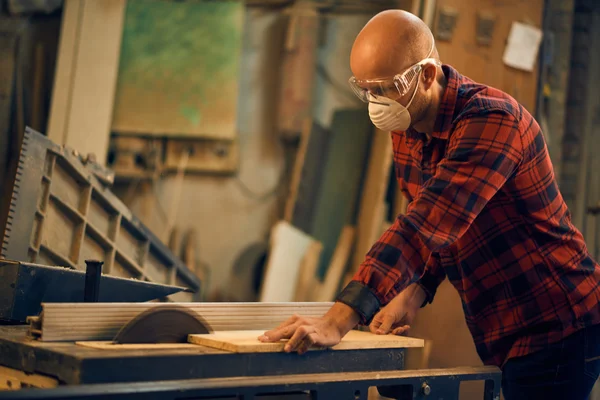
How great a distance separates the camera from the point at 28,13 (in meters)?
5.33

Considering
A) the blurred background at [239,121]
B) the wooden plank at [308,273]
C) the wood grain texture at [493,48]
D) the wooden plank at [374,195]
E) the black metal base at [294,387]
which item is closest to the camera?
the black metal base at [294,387]

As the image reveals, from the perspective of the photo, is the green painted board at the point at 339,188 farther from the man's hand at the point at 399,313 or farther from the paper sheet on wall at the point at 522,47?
the man's hand at the point at 399,313

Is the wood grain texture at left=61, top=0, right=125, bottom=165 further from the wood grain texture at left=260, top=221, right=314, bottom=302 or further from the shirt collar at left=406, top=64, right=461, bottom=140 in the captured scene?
the shirt collar at left=406, top=64, right=461, bottom=140

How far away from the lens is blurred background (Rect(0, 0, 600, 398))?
16.3 feet

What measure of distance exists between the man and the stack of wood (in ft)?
9.00

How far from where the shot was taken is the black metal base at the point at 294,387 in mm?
1408

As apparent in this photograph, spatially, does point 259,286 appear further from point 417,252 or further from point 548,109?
point 417,252

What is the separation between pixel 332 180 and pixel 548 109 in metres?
1.56

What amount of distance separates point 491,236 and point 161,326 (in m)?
0.91

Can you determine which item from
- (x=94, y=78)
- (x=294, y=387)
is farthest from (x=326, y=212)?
(x=294, y=387)

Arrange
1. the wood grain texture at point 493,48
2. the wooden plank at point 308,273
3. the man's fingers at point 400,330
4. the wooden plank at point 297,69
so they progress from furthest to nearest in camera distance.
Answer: the wooden plank at point 297,69 → the wooden plank at point 308,273 → the wood grain texture at point 493,48 → the man's fingers at point 400,330

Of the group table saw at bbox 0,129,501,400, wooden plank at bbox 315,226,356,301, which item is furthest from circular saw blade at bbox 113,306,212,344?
wooden plank at bbox 315,226,356,301

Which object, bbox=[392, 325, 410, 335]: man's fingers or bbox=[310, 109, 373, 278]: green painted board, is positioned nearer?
bbox=[392, 325, 410, 335]: man's fingers

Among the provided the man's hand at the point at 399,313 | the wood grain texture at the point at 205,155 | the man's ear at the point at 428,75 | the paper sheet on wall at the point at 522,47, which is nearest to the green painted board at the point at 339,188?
the wood grain texture at the point at 205,155
